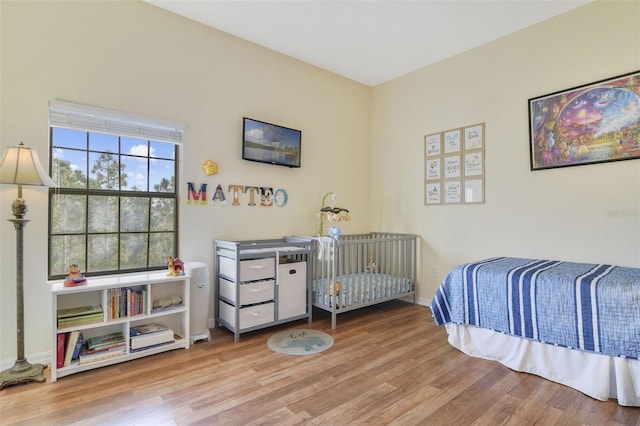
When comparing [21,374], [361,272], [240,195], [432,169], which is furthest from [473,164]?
[21,374]

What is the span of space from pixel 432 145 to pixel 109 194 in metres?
3.20

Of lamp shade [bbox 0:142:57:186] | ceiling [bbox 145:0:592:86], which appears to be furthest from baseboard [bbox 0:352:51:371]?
ceiling [bbox 145:0:592:86]

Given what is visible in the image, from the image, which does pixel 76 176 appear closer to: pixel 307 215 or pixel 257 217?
pixel 257 217

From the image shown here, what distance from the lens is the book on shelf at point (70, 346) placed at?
211 cm

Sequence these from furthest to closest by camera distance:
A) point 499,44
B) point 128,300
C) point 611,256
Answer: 1. point 499,44
2. point 611,256
3. point 128,300

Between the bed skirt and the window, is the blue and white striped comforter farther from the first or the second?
the window

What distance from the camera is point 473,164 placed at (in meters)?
3.39

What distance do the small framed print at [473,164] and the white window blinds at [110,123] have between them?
2.79m

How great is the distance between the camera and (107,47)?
2488 mm

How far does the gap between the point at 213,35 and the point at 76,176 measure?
1684mm

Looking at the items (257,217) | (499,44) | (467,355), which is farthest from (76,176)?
(499,44)

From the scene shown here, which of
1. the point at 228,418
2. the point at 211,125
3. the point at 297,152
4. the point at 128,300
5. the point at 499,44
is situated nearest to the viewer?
the point at 228,418

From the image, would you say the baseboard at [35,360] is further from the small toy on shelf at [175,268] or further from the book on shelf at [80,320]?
the small toy on shelf at [175,268]

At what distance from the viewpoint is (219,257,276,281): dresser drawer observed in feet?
8.90
